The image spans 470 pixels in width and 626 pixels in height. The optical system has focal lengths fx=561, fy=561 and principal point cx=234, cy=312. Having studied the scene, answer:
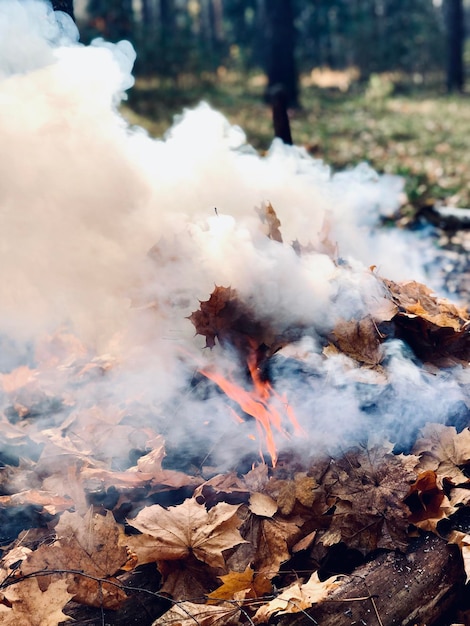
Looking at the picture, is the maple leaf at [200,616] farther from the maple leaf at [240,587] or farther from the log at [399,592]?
the log at [399,592]

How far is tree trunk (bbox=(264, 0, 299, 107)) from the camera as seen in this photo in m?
12.9

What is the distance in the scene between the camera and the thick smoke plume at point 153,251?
2404mm

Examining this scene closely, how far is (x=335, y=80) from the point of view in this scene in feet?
73.3

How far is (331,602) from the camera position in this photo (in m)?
1.74

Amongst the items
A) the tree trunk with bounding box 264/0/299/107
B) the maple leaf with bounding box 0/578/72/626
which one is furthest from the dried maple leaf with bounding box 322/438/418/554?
the tree trunk with bounding box 264/0/299/107

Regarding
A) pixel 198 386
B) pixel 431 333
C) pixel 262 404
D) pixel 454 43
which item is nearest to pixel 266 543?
pixel 262 404

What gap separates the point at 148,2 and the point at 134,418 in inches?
1241

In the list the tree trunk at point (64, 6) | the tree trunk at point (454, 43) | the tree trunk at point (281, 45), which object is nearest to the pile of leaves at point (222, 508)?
the tree trunk at point (64, 6)

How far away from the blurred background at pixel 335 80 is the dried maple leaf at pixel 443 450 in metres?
3.10

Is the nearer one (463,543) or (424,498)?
(463,543)

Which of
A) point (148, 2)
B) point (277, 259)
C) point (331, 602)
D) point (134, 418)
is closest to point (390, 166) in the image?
point (277, 259)

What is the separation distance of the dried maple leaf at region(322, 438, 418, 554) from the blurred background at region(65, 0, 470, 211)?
3.13 meters

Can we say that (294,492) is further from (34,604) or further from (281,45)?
(281,45)

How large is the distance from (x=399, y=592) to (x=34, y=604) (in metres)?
1.17
